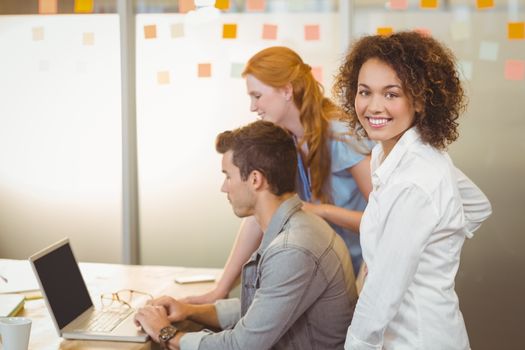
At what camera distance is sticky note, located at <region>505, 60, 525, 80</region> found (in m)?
3.39

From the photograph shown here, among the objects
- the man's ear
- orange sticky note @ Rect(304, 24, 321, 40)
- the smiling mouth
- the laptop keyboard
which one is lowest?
the laptop keyboard

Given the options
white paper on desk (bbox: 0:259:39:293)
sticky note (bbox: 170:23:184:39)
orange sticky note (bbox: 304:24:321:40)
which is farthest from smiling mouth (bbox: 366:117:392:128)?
sticky note (bbox: 170:23:184:39)

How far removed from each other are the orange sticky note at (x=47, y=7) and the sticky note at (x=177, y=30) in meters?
0.61

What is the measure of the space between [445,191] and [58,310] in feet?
3.50

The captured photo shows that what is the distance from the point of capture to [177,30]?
12.3 ft

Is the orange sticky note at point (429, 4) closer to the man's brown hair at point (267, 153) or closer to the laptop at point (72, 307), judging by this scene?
the man's brown hair at point (267, 153)

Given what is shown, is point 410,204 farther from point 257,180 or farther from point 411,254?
point 257,180

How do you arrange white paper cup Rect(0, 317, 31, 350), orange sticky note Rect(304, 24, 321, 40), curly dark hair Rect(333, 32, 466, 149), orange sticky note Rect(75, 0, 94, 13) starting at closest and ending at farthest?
1. curly dark hair Rect(333, 32, 466, 149)
2. white paper cup Rect(0, 317, 31, 350)
3. orange sticky note Rect(304, 24, 321, 40)
4. orange sticky note Rect(75, 0, 94, 13)

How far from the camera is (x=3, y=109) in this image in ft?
13.1

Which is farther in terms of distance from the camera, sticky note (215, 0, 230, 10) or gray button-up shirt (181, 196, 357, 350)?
sticky note (215, 0, 230, 10)

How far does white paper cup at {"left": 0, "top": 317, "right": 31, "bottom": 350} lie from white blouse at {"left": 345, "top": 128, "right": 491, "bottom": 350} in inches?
28.3

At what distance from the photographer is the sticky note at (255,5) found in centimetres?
366

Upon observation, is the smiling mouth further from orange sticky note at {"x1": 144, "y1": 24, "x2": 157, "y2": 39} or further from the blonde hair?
orange sticky note at {"x1": 144, "y1": 24, "x2": 157, "y2": 39}

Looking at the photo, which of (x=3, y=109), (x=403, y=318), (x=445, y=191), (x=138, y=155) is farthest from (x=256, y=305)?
(x=3, y=109)
